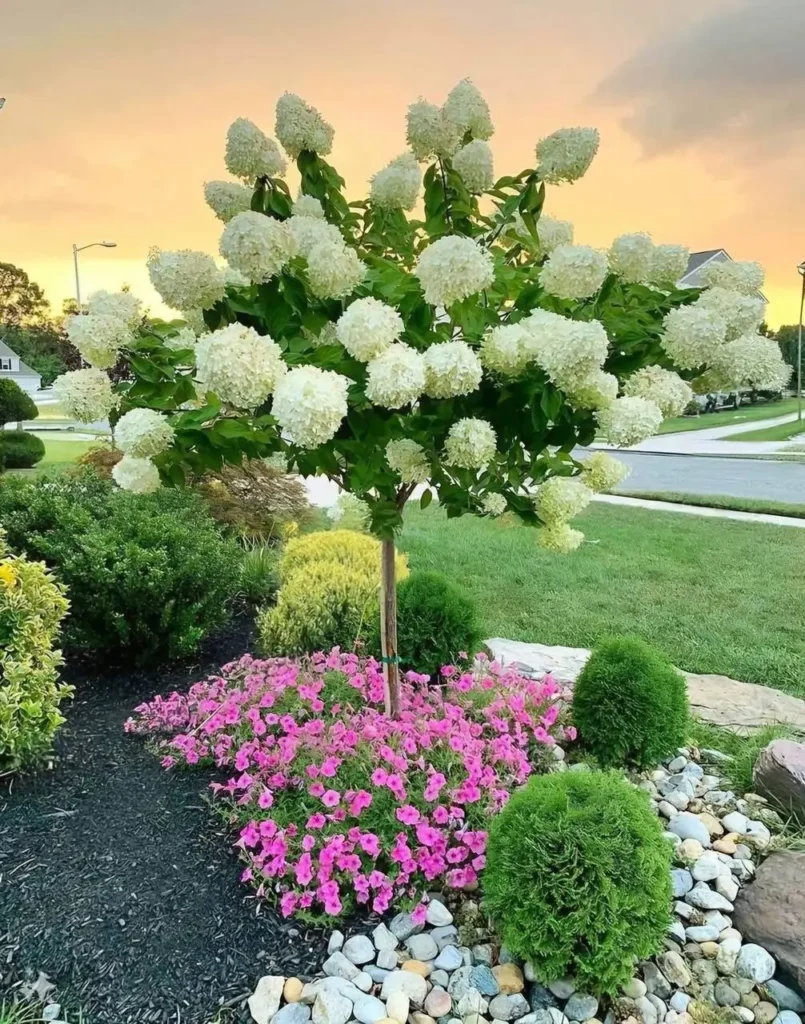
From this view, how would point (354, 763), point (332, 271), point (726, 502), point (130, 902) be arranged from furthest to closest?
1. point (726, 502)
2. point (354, 763)
3. point (130, 902)
4. point (332, 271)

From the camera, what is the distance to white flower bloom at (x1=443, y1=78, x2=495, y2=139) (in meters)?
1.85

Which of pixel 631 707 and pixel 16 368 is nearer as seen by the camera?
pixel 631 707

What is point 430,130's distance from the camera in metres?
1.85

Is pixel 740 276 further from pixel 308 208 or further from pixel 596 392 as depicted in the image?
pixel 308 208

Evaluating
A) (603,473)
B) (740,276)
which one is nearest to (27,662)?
(603,473)

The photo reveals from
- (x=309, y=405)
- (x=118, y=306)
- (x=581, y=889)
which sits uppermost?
(x=118, y=306)

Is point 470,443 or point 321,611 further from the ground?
point 470,443

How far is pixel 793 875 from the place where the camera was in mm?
1989

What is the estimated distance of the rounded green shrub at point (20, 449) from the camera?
11.9m

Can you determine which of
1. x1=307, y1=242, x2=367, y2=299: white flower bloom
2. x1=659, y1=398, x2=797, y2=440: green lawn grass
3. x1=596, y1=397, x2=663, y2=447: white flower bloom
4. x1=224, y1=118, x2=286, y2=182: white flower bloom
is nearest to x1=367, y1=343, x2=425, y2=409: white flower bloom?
x1=307, y1=242, x2=367, y2=299: white flower bloom

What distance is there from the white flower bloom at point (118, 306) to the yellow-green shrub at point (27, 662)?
1.41 meters

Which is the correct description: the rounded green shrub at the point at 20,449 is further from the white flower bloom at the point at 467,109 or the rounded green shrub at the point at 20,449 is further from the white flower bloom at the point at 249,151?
the white flower bloom at the point at 467,109

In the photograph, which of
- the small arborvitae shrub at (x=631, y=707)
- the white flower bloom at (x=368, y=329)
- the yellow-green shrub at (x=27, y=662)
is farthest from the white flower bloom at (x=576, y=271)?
the yellow-green shrub at (x=27, y=662)

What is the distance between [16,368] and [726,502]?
31649 millimetres
